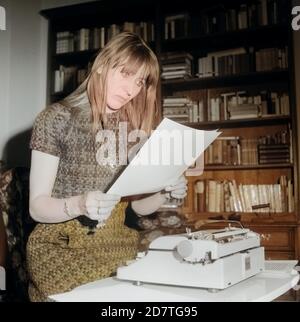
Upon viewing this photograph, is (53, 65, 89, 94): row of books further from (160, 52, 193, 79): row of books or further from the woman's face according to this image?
the woman's face

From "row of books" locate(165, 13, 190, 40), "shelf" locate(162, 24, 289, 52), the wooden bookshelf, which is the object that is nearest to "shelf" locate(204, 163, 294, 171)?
the wooden bookshelf

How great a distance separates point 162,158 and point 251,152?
1173 millimetres

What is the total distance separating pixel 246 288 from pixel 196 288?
0.10 metres

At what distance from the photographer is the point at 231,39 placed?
2.18m

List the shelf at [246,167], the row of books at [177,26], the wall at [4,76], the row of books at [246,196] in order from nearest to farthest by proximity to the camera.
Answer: the wall at [4,76], the row of books at [246,196], the shelf at [246,167], the row of books at [177,26]

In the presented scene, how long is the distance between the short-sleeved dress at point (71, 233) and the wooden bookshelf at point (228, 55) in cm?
81

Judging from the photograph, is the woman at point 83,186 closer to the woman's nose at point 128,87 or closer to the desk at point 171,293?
the woman's nose at point 128,87

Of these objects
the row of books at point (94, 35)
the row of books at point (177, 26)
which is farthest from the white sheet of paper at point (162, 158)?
the row of books at point (177, 26)

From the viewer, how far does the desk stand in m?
0.78

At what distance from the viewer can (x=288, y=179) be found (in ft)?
6.48

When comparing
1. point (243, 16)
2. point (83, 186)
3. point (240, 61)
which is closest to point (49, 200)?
point (83, 186)

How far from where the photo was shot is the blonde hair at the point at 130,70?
3.92 ft

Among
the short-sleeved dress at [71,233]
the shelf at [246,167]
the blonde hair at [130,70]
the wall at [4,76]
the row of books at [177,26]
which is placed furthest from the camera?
the row of books at [177,26]

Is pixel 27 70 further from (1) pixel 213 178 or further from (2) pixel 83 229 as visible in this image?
(1) pixel 213 178
